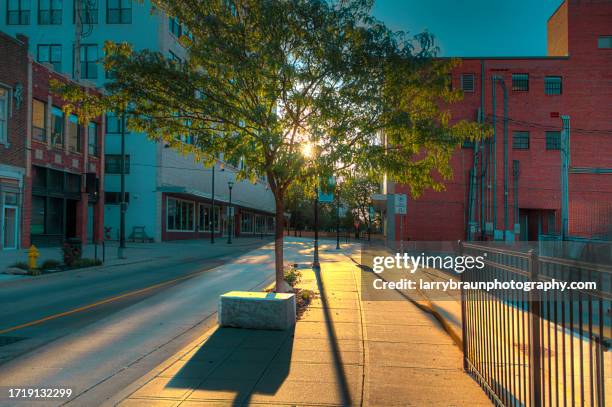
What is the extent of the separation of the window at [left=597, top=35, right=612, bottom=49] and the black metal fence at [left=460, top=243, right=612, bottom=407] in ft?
123

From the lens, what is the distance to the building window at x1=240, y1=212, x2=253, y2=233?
69.6 metres

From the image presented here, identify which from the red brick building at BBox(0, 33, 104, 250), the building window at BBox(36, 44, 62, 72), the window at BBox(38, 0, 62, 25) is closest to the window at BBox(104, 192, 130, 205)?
the red brick building at BBox(0, 33, 104, 250)

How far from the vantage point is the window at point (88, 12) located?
39.3m

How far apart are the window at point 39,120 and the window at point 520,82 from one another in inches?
1238

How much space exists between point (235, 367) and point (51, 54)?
44049 millimetres

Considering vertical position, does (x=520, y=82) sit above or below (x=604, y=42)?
below

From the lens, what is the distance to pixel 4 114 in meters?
24.7

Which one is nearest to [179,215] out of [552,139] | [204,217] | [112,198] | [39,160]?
[112,198]

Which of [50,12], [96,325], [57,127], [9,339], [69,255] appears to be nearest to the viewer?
[9,339]

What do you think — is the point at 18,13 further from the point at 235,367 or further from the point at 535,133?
the point at 235,367

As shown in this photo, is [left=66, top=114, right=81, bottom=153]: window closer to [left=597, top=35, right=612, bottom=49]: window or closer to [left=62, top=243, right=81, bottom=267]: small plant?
[left=62, top=243, right=81, bottom=267]: small plant

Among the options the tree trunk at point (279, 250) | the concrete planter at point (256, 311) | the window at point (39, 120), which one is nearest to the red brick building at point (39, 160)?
the window at point (39, 120)

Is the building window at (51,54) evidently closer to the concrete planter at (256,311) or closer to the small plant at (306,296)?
the small plant at (306,296)

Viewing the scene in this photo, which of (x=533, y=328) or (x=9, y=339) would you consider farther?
(x=9, y=339)
